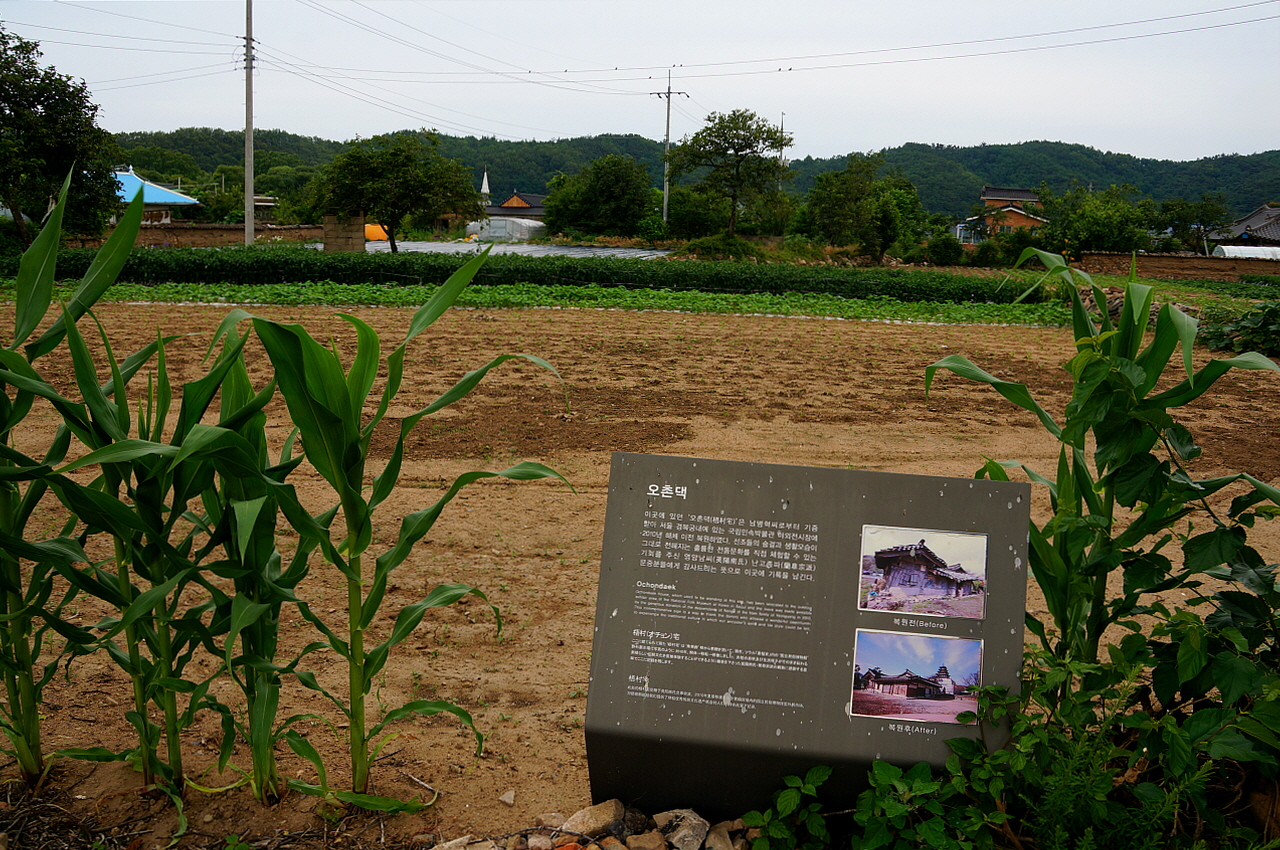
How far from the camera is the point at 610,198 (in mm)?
47188

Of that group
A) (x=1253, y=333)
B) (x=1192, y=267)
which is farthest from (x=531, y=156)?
(x=1253, y=333)

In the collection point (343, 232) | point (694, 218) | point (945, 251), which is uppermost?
point (694, 218)

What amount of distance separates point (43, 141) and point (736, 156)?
23.9 m

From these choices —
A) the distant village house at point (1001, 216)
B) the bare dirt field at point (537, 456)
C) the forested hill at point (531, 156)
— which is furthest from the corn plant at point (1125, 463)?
the forested hill at point (531, 156)

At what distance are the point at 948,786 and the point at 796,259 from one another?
115 feet

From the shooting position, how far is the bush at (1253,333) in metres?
12.7

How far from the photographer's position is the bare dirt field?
2.52 m

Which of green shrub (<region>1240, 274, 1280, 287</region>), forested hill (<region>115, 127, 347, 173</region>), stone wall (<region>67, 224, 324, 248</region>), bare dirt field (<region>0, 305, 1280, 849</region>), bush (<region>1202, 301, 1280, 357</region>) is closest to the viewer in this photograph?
bare dirt field (<region>0, 305, 1280, 849</region>)

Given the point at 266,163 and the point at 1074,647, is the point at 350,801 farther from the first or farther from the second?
the point at 266,163

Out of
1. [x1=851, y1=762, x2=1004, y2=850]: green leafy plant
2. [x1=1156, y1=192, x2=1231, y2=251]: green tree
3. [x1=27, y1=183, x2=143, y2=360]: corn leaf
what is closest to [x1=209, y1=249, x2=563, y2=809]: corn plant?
[x1=27, y1=183, x2=143, y2=360]: corn leaf

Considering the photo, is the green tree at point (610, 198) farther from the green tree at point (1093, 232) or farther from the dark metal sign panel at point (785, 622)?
the dark metal sign panel at point (785, 622)

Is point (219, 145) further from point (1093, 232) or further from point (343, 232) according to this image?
point (1093, 232)

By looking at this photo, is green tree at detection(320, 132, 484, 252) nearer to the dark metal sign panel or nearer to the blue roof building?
the blue roof building

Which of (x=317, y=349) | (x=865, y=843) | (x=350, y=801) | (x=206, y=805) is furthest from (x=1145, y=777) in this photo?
(x=206, y=805)
